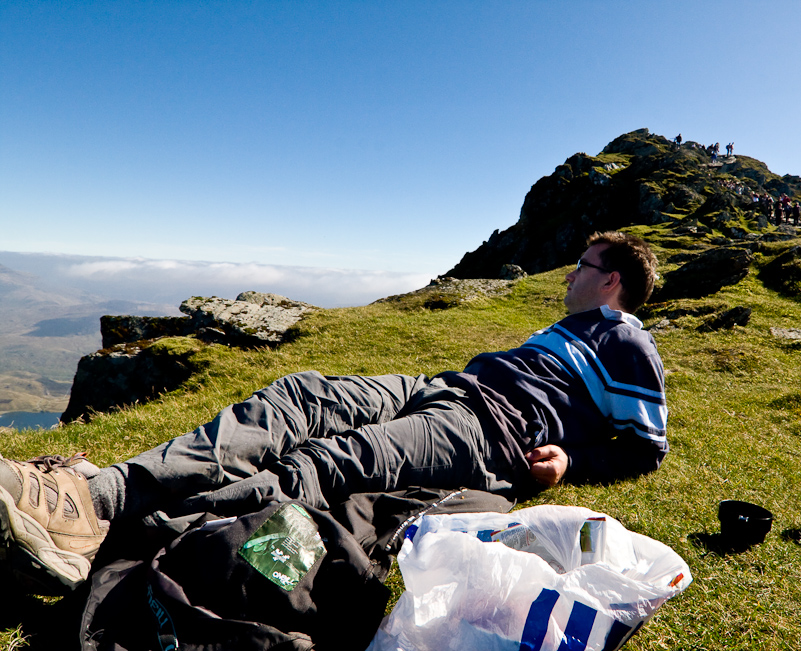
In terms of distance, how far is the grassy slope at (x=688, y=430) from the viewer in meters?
2.94

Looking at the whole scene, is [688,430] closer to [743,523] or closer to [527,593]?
[743,523]

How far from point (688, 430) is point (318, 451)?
6499mm

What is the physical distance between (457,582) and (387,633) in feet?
1.51

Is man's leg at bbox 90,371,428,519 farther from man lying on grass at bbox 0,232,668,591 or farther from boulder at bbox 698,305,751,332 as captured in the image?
boulder at bbox 698,305,751,332

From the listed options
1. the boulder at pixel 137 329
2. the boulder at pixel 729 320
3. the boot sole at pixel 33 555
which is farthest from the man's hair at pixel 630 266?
the boulder at pixel 137 329

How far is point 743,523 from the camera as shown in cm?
363

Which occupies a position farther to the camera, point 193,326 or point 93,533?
point 193,326

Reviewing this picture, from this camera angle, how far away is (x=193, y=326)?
15445 mm

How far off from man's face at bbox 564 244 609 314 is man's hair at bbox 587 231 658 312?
0.11 m

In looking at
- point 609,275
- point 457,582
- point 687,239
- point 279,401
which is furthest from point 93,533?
point 687,239

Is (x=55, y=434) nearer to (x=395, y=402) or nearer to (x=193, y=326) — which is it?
(x=395, y=402)

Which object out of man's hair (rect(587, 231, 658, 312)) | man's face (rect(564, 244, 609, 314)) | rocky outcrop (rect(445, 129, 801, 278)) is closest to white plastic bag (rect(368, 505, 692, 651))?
man's face (rect(564, 244, 609, 314))

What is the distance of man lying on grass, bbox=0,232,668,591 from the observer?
289 centimetres

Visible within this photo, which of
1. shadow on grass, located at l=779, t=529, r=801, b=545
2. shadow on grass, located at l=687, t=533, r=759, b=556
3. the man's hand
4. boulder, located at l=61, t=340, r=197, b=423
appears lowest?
boulder, located at l=61, t=340, r=197, b=423
